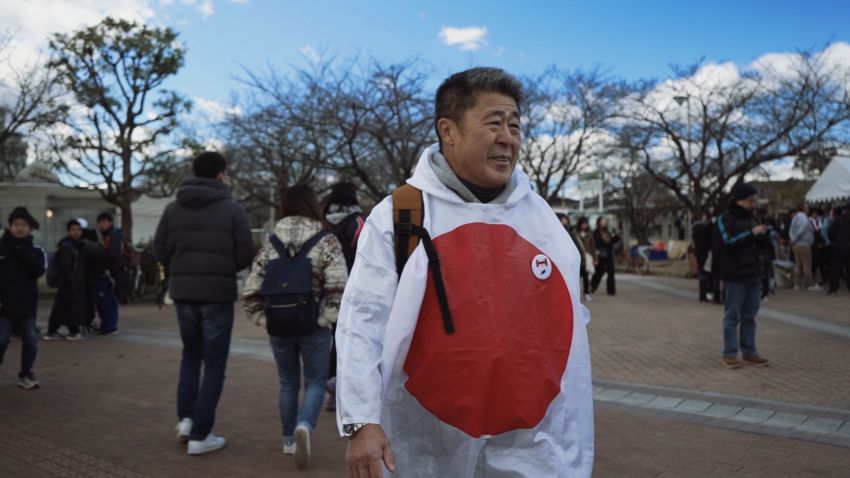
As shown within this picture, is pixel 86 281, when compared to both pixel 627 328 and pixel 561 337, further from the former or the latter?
pixel 561 337

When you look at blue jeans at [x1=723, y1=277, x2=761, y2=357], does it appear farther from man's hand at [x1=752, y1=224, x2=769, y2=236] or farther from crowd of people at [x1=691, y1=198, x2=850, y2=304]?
crowd of people at [x1=691, y1=198, x2=850, y2=304]

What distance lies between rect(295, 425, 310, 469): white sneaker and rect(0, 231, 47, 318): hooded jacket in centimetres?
372

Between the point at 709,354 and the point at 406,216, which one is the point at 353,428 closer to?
the point at 406,216

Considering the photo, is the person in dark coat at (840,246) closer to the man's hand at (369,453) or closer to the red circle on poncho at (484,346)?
the red circle on poncho at (484,346)

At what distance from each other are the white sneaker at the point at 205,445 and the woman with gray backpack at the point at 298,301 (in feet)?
1.60

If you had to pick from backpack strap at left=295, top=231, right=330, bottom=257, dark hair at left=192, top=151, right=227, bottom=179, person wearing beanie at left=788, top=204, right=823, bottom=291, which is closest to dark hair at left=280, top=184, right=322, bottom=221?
backpack strap at left=295, top=231, right=330, bottom=257

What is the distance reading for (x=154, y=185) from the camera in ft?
68.4

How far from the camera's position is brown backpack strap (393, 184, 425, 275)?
189 cm

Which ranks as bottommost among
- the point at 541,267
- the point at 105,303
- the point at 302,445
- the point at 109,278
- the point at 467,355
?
the point at 302,445

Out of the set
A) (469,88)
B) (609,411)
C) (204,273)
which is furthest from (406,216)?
(609,411)

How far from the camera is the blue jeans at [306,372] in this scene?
422 cm

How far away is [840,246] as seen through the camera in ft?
43.5

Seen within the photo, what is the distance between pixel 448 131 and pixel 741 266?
5.45 m

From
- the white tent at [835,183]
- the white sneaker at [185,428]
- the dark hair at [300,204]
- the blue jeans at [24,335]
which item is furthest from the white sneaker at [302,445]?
the white tent at [835,183]
